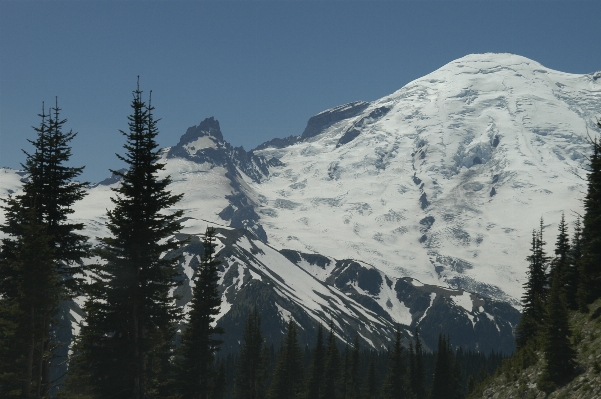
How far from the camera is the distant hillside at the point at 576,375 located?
106 feet

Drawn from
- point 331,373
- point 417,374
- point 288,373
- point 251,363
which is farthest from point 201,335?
point 417,374

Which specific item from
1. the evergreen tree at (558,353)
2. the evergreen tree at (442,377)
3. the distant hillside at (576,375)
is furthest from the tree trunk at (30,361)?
the evergreen tree at (442,377)

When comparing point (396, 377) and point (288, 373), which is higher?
point (288, 373)

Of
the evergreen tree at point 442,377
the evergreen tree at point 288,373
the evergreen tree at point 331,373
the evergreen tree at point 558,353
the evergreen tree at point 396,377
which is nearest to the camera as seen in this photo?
the evergreen tree at point 558,353

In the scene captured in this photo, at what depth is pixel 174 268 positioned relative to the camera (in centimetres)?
3609

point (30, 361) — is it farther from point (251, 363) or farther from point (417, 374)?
point (417, 374)

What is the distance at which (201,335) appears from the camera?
53.0 metres

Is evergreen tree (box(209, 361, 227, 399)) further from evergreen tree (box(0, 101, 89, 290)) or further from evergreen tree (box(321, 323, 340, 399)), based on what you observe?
evergreen tree (box(0, 101, 89, 290))

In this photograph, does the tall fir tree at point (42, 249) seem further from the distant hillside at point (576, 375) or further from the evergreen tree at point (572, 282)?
the evergreen tree at point (572, 282)

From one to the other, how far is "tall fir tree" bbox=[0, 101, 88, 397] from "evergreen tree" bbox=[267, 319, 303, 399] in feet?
227

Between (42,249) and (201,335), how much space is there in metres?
21.2

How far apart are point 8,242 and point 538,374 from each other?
2734 centimetres

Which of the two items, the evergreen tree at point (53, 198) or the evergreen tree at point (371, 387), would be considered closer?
the evergreen tree at point (53, 198)

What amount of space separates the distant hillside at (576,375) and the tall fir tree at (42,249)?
22.9 meters
